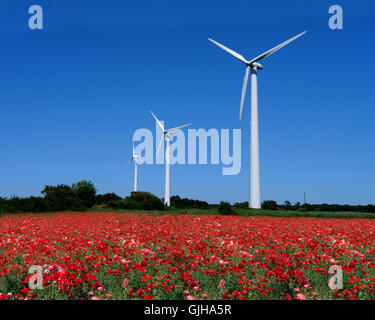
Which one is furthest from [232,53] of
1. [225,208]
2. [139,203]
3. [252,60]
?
[139,203]

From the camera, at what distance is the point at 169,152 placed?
5125 centimetres

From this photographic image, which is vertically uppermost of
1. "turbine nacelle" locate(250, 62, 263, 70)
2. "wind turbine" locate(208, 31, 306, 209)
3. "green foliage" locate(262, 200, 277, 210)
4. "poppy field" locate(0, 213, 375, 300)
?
"turbine nacelle" locate(250, 62, 263, 70)

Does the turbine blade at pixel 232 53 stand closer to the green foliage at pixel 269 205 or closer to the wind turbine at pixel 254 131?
the wind turbine at pixel 254 131

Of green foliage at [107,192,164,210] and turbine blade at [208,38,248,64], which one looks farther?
green foliage at [107,192,164,210]

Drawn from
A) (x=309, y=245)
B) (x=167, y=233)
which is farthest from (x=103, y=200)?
(x=309, y=245)

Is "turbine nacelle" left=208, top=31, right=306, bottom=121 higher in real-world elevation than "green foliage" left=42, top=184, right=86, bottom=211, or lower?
higher

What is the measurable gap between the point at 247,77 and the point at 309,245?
30238 millimetres
